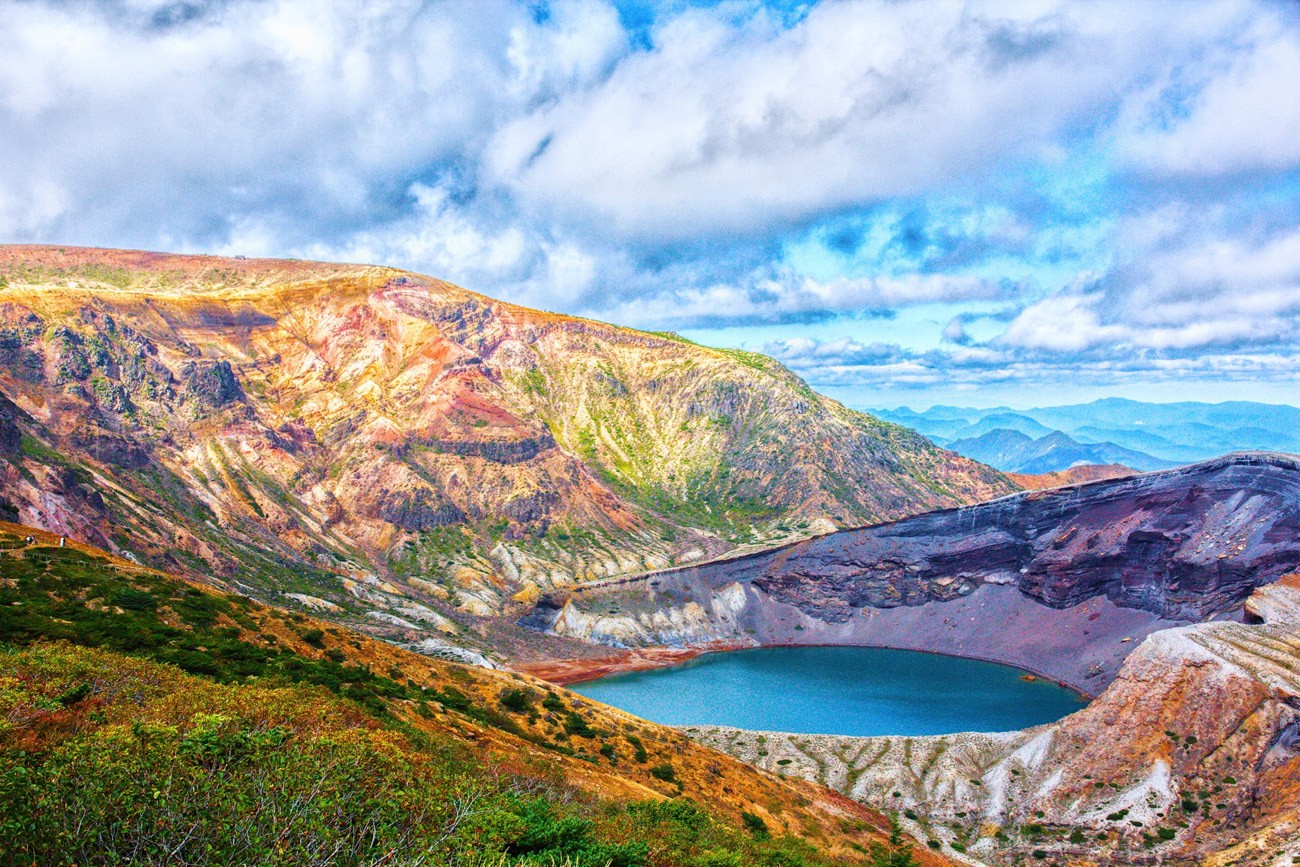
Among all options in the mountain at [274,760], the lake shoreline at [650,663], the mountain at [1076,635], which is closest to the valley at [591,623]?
the mountain at [274,760]

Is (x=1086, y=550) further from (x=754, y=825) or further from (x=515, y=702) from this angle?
(x=515, y=702)

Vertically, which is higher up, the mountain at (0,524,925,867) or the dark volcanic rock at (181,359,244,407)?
the dark volcanic rock at (181,359,244,407)

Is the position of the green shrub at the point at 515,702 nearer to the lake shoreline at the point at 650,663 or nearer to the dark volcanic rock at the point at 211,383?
the lake shoreline at the point at 650,663

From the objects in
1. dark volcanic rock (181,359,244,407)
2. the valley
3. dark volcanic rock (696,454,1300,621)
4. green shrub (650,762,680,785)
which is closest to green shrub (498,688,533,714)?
the valley

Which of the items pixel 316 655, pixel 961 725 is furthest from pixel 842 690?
pixel 316 655

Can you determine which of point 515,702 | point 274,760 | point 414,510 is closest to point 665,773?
point 515,702

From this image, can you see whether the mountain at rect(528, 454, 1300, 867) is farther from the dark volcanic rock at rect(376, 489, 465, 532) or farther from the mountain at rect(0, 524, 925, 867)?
the dark volcanic rock at rect(376, 489, 465, 532)

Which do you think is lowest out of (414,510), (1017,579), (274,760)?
(274,760)
